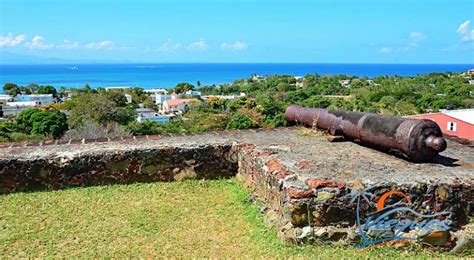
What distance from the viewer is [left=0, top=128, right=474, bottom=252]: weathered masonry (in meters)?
3.77

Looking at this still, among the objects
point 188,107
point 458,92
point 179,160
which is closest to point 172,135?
point 179,160

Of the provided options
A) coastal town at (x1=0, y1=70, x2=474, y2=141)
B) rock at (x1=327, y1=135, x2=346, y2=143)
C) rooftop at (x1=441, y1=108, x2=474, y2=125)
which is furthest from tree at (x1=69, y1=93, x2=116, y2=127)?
rock at (x1=327, y1=135, x2=346, y2=143)

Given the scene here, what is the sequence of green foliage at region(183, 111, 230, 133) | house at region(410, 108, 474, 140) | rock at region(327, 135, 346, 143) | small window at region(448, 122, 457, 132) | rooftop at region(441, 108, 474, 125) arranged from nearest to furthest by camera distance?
rock at region(327, 135, 346, 143)
house at region(410, 108, 474, 140)
small window at region(448, 122, 457, 132)
rooftop at region(441, 108, 474, 125)
green foliage at region(183, 111, 230, 133)

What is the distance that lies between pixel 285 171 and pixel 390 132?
1251 mm

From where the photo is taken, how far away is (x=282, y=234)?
3.88 m

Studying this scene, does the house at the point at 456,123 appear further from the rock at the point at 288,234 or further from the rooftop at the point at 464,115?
the rock at the point at 288,234

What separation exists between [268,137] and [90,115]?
3339 cm

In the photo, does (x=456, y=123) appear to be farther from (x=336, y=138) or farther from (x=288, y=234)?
(x=288, y=234)

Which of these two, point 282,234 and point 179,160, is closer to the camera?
point 282,234

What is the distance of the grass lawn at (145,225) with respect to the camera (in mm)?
3727

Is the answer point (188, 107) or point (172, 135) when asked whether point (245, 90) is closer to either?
point (188, 107)

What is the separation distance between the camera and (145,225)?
4.37 meters

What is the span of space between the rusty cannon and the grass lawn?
41.9 inches

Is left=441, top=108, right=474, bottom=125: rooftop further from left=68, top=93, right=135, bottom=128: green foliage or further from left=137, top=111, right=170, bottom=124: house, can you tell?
left=68, top=93, right=135, bottom=128: green foliage
